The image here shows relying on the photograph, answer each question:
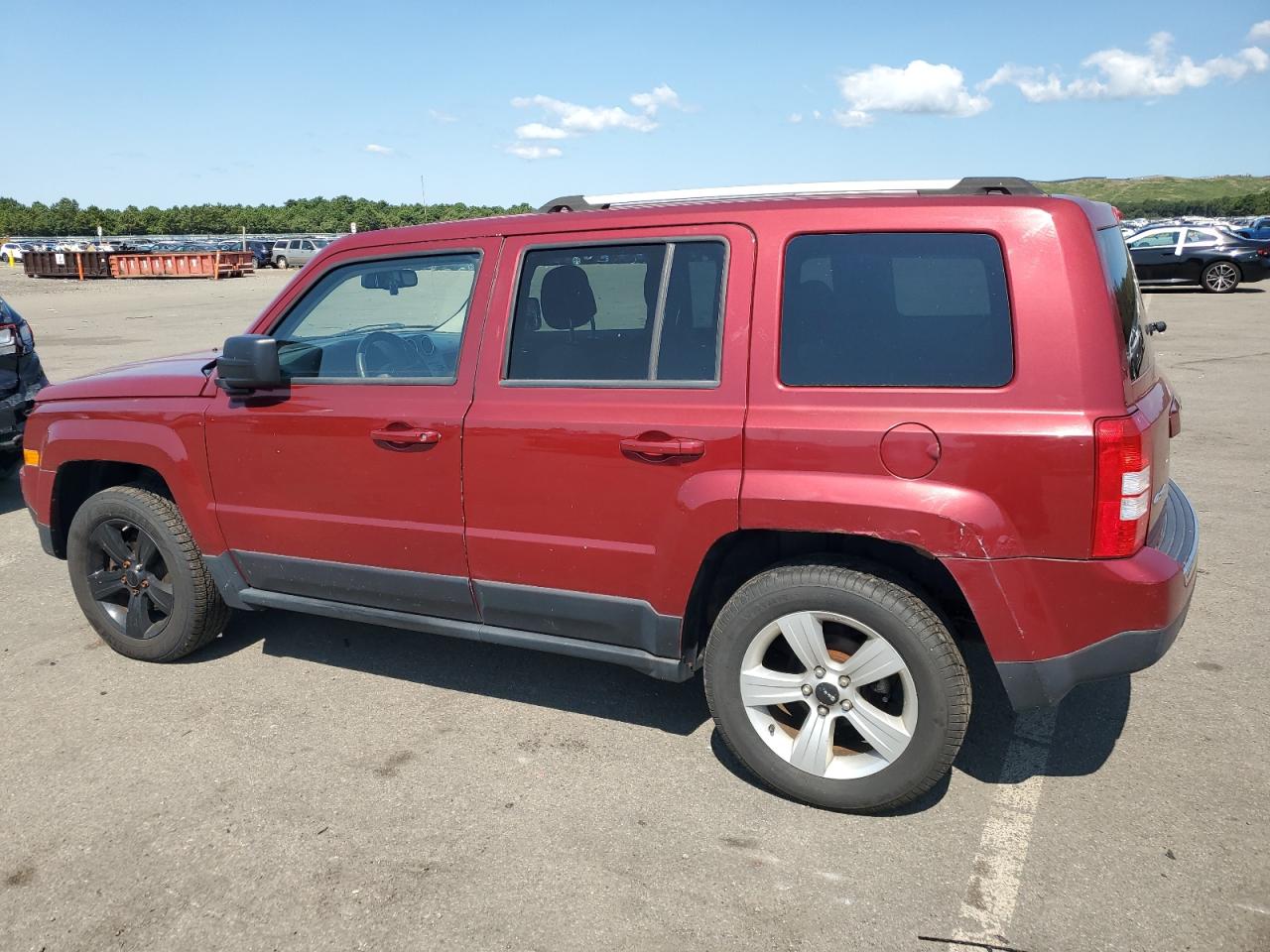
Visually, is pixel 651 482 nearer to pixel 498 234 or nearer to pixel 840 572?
pixel 840 572

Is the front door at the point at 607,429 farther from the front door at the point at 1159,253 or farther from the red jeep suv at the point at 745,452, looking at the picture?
the front door at the point at 1159,253

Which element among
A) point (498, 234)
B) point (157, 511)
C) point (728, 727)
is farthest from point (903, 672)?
point (157, 511)

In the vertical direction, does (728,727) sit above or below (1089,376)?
below

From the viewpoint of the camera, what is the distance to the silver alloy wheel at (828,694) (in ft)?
10.1

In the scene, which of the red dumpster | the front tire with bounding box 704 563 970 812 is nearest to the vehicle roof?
the front tire with bounding box 704 563 970 812

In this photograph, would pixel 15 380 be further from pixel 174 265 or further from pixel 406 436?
pixel 174 265

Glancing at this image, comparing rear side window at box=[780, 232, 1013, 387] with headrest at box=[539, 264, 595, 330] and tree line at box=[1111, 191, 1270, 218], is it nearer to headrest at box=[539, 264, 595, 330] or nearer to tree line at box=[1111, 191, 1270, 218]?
headrest at box=[539, 264, 595, 330]

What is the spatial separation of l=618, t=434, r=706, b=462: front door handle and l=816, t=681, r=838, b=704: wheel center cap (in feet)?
2.69

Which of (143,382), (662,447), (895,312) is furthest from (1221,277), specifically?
(143,382)

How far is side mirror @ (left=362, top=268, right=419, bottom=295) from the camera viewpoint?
389 centimetres

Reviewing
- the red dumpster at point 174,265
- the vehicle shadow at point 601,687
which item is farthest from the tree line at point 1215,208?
the vehicle shadow at point 601,687

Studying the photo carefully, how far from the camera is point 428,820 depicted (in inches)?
125

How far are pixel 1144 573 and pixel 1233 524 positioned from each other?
12.7 ft

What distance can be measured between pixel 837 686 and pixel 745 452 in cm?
79
